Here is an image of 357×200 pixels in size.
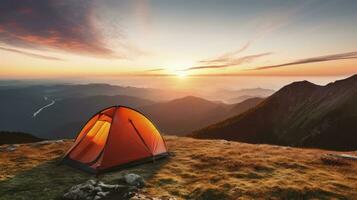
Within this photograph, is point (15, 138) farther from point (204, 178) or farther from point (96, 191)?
point (204, 178)

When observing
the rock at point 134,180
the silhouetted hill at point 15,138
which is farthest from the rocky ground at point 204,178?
the silhouetted hill at point 15,138

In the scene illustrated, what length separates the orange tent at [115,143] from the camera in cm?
1550

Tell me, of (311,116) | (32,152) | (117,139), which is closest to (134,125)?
(117,139)

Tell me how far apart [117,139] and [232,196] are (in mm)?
8120

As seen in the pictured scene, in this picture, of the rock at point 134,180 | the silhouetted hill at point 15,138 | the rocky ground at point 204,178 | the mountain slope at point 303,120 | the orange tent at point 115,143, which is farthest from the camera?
the mountain slope at point 303,120

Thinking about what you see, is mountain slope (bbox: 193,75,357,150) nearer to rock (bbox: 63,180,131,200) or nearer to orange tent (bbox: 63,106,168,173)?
orange tent (bbox: 63,106,168,173)

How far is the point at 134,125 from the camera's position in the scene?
17578mm

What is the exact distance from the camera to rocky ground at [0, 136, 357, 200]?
37.4 ft

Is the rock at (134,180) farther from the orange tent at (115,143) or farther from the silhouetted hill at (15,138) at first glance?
the silhouetted hill at (15,138)

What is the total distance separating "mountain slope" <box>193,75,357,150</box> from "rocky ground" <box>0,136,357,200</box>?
83.6 m

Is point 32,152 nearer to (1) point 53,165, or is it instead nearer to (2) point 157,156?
(1) point 53,165

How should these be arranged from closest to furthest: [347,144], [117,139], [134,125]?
[117,139] → [134,125] → [347,144]

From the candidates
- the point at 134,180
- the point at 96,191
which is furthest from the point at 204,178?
the point at 96,191

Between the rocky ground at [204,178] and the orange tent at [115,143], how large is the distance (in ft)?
2.07
